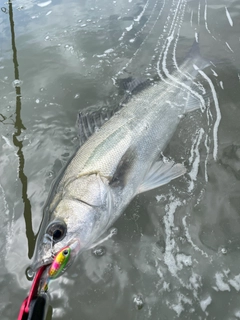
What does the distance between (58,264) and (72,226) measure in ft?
0.99

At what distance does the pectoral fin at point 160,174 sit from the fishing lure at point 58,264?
98 centimetres

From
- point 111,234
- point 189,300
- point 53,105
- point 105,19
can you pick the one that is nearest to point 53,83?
point 53,105

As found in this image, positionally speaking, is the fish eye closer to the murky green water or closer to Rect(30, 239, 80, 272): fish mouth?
Rect(30, 239, 80, 272): fish mouth

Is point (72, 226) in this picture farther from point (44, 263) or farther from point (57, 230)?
point (44, 263)

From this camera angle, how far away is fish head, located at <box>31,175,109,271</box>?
2110 mm

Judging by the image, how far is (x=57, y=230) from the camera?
217cm

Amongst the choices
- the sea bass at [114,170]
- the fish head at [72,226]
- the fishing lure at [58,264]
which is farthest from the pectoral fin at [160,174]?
the fishing lure at [58,264]

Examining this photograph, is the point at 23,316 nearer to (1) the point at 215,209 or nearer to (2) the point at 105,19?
(1) the point at 215,209

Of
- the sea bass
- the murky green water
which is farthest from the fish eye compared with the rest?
the murky green water

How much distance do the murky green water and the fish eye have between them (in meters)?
0.39

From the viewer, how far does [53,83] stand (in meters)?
4.56

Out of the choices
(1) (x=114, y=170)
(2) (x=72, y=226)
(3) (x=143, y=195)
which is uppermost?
Result: (2) (x=72, y=226)

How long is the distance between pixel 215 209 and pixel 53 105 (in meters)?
2.46

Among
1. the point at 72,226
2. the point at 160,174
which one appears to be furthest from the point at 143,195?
the point at 72,226
